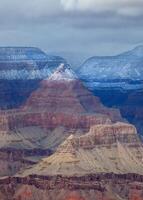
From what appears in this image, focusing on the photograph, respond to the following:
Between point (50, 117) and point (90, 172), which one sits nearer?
point (90, 172)

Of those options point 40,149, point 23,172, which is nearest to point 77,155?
point 23,172

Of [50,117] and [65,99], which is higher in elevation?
[50,117]

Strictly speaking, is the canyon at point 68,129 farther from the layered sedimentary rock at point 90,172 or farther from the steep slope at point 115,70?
the steep slope at point 115,70

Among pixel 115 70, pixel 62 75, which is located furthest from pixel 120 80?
pixel 62 75

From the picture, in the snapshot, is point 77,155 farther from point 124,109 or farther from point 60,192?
point 124,109

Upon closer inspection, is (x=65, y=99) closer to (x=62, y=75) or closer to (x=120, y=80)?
(x=62, y=75)

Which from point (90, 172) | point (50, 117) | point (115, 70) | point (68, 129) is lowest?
point (115, 70)
